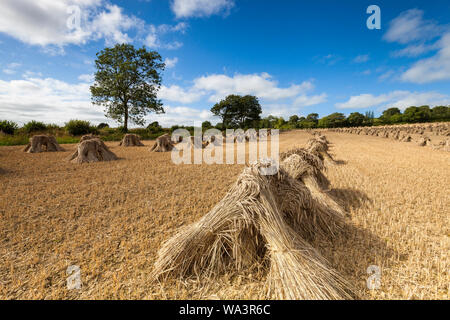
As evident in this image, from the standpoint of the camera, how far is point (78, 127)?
96.6ft

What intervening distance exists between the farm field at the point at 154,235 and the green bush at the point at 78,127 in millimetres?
26810

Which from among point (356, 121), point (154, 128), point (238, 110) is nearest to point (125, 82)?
point (154, 128)

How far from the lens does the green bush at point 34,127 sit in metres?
25.9

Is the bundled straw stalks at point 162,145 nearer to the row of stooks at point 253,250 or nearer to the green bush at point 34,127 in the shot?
the row of stooks at point 253,250

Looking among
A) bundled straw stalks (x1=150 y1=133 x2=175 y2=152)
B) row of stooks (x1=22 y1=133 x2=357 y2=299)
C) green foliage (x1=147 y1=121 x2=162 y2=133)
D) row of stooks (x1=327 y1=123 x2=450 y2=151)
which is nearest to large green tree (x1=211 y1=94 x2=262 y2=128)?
green foliage (x1=147 y1=121 x2=162 y2=133)

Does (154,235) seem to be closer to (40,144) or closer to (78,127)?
(40,144)

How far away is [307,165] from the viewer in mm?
4953

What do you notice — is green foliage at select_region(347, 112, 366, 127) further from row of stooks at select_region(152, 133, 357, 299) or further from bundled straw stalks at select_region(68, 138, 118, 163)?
row of stooks at select_region(152, 133, 357, 299)

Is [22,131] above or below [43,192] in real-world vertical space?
above

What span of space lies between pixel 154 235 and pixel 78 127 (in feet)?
113

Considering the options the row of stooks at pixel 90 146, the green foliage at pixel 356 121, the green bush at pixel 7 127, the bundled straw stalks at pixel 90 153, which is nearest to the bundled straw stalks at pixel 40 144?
the row of stooks at pixel 90 146
